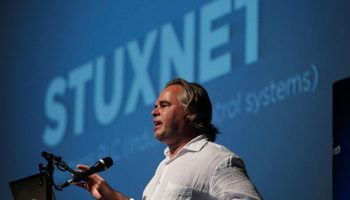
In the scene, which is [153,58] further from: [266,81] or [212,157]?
[212,157]

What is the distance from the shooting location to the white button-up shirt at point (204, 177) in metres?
1.62

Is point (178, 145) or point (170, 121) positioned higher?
point (170, 121)

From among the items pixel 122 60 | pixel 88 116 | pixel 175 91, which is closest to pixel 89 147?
pixel 88 116

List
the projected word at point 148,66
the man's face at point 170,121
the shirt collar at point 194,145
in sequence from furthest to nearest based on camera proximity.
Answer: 1. the projected word at point 148,66
2. the man's face at point 170,121
3. the shirt collar at point 194,145

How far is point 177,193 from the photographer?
1.73 meters

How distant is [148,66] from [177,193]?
1.78 meters

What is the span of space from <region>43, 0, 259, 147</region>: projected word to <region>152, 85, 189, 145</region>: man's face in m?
1.11

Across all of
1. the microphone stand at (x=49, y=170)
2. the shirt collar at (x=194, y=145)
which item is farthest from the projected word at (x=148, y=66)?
the microphone stand at (x=49, y=170)

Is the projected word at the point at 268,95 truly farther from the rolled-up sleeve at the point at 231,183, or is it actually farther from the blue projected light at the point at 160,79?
the rolled-up sleeve at the point at 231,183

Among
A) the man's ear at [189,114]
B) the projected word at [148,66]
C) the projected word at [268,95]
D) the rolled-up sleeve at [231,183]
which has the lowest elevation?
the rolled-up sleeve at [231,183]

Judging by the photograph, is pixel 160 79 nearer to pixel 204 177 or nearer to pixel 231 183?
pixel 204 177

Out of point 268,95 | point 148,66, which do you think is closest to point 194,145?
point 268,95

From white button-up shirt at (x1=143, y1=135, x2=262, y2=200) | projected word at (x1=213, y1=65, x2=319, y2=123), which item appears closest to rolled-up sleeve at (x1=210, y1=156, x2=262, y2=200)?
white button-up shirt at (x1=143, y1=135, x2=262, y2=200)

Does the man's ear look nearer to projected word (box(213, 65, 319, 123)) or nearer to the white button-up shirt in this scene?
the white button-up shirt
